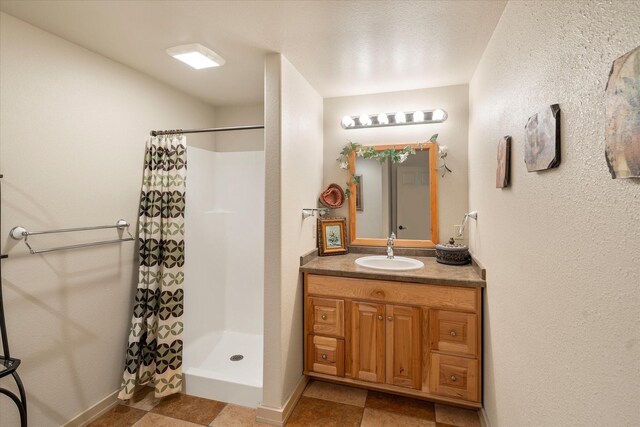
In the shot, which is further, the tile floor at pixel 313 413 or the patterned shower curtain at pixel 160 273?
the patterned shower curtain at pixel 160 273

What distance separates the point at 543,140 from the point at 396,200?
5.37ft

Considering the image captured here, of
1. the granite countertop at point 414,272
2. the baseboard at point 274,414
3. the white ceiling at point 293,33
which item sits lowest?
the baseboard at point 274,414

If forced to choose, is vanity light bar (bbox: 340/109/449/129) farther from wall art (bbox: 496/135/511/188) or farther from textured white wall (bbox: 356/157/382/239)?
wall art (bbox: 496/135/511/188)

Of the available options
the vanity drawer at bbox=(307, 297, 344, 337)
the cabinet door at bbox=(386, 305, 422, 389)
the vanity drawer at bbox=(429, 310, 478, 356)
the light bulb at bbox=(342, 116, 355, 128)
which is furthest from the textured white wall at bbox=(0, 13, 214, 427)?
the vanity drawer at bbox=(429, 310, 478, 356)

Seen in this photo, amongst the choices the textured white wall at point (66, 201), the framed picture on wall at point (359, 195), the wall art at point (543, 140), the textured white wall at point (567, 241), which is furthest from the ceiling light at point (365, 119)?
the textured white wall at point (66, 201)

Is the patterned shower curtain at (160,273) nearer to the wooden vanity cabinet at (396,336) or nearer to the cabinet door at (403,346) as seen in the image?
the wooden vanity cabinet at (396,336)

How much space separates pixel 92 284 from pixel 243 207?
135 cm

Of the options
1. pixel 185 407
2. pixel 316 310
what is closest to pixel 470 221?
pixel 316 310

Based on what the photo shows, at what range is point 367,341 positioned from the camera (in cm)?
210

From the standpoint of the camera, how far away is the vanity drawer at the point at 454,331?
1.89 m

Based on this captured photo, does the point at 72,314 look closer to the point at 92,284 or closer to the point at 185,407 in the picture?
the point at 92,284

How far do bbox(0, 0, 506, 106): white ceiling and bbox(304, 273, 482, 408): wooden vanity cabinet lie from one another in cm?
149

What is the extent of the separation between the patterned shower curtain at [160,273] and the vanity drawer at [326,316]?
967 millimetres

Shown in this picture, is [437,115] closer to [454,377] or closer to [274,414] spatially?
[454,377]
